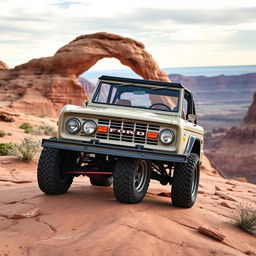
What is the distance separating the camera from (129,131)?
7.50 m

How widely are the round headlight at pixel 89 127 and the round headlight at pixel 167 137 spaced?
3.25 ft

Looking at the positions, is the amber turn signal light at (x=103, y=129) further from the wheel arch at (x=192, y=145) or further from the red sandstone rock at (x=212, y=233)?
the red sandstone rock at (x=212, y=233)

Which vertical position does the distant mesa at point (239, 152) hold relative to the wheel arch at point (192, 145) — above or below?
below

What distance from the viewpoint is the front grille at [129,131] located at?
7.48 m

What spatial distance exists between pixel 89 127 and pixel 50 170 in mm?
882

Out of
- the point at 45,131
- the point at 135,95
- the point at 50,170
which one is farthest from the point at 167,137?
the point at 45,131

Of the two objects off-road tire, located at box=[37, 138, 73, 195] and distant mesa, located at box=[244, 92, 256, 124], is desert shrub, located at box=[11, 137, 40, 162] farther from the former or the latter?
distant mesa, located at box=[244, 92, 256, 124]

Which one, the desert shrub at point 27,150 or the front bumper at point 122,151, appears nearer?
the front bumper at point 122,151

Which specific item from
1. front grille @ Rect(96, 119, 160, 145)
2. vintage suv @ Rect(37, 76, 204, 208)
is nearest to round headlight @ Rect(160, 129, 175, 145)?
vintage suv @ Rect(37, 76, 204, 208)

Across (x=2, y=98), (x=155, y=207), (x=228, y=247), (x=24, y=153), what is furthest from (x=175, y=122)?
(x=2, y=98)

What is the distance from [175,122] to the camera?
24.3ft

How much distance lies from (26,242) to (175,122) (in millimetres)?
2755

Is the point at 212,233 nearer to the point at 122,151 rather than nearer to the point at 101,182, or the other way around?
the point at 122,151

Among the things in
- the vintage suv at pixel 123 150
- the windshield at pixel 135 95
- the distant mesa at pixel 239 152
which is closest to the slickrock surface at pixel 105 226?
the vintage suv at pixel 123 150
